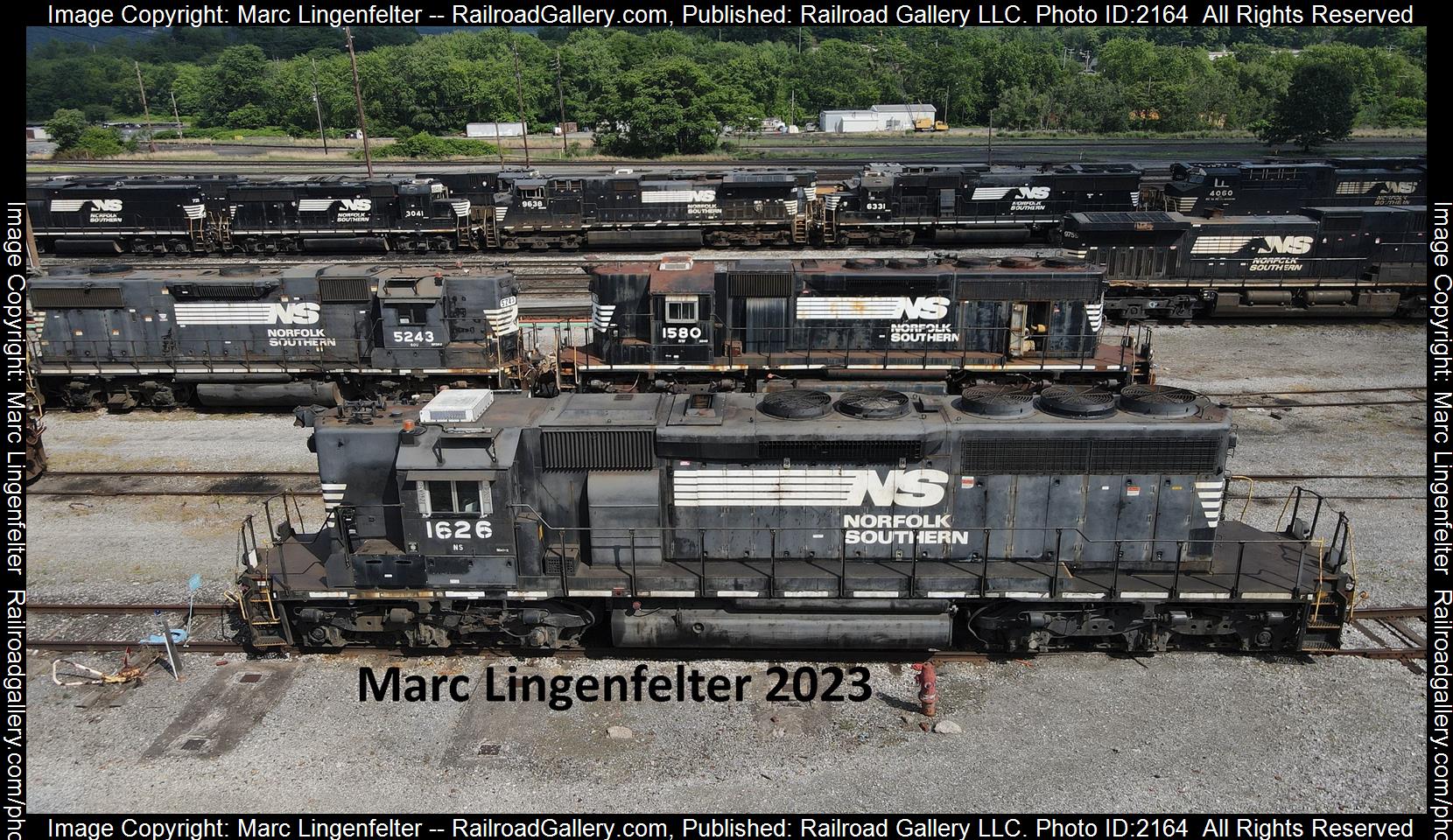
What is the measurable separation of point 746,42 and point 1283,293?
150960 millimetres

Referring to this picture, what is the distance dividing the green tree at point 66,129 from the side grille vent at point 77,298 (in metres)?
71.3

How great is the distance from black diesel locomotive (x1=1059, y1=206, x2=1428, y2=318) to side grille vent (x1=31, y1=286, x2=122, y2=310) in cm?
2698

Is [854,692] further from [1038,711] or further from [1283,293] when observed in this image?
[1283,293]

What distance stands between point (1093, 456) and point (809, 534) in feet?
12.1

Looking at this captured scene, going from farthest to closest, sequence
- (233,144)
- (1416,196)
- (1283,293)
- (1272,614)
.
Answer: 1. (233,144)
2. (1416,196)
3. (1283,293)
4. (1272,614)

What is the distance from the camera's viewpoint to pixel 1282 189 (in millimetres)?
41688

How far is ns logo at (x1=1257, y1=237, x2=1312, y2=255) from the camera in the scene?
97.8ft

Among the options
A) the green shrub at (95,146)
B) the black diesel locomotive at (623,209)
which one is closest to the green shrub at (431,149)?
the green shrub at (95,146)

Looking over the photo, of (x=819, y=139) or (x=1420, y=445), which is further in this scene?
(x=819, y=139)

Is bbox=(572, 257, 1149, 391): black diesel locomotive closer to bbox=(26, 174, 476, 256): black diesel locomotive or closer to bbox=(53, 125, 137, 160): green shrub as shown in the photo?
bbox=(26, 174, 476, 256): black diesel locomotive

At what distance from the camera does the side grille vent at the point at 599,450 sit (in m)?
11.8

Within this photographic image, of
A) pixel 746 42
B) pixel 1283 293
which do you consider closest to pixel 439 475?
pixel 1283 293

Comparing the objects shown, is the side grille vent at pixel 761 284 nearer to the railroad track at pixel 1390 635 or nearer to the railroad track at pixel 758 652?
the railroad track at pixel 758 652

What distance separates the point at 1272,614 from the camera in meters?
11.9
